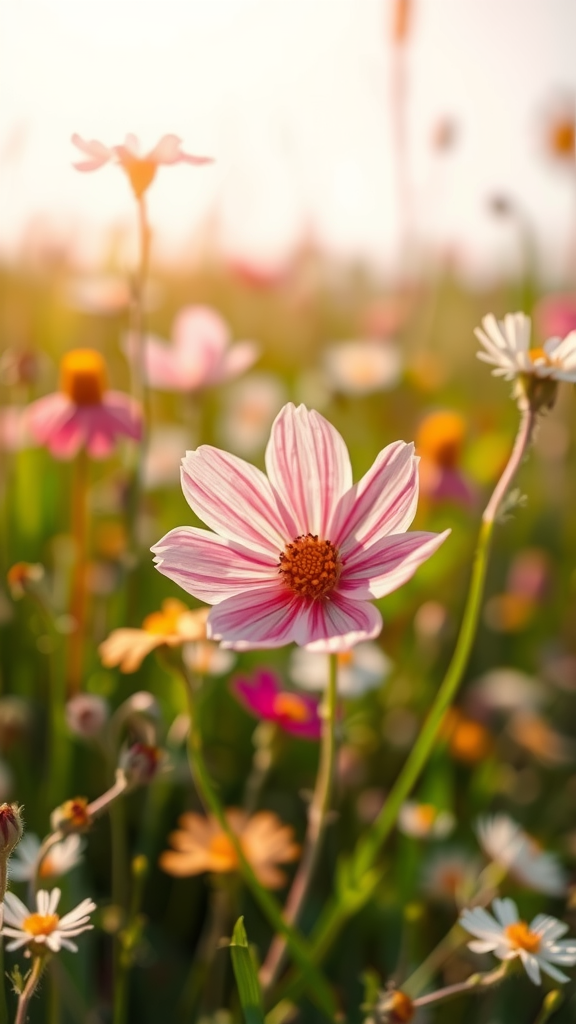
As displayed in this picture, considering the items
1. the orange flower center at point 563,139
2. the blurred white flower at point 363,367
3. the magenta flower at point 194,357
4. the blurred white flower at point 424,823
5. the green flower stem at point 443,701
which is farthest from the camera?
the orange flower center at point 563,139

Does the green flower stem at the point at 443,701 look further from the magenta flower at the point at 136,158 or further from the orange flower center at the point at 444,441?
the orange flower center at the point at 444,441

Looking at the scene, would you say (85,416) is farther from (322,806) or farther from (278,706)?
(322,806)

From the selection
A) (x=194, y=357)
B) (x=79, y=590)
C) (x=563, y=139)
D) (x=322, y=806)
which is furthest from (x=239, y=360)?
(x=563, y=139)

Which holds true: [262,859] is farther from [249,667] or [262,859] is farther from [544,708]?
[544,708]

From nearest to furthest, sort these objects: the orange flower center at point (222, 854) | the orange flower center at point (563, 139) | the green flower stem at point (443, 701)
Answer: the green flower stem at point (443, 701) < the orange flower center at point (222, 854) < the orange flower center at point (563, 139)

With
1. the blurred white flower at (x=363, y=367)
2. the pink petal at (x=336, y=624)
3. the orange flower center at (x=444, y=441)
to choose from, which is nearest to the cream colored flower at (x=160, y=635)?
the pink petal at (x=336, y=624)

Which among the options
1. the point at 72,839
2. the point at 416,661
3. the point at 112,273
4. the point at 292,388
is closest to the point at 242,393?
the point at 292,388

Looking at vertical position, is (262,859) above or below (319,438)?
below
